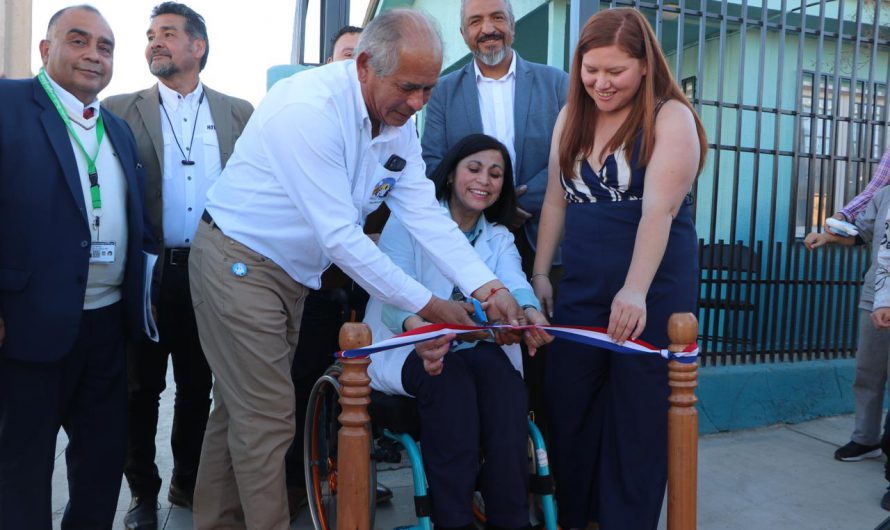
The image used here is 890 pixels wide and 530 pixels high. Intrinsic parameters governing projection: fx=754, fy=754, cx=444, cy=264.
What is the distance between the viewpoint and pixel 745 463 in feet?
14.1

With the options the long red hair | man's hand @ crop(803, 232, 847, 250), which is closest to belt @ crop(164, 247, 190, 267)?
the long red hair

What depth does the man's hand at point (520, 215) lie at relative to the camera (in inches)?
125

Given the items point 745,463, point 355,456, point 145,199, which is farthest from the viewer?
point 745,463

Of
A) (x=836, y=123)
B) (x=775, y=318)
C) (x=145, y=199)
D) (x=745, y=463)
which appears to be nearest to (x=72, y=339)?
(x=145, y=199)

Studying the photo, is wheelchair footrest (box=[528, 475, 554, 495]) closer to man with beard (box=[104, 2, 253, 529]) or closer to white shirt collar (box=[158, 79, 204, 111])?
man with beard (box=[104, 2, 253, 529])

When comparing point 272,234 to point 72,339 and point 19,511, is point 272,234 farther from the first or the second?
point 19,511

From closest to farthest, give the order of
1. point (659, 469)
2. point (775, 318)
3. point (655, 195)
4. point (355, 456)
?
point (355, 456) < point (655, 195) < point (659, 469) < point (775, 318)

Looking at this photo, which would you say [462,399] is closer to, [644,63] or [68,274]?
[644,63]

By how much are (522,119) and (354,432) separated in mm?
1755

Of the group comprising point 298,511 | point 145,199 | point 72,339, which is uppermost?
point 145,199

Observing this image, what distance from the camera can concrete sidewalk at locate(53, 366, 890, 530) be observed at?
3.48 metres

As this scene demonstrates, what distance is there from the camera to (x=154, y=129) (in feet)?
10.6

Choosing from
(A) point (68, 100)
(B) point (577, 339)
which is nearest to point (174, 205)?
(A) point (68, 100)

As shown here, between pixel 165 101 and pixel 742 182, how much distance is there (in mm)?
4696
